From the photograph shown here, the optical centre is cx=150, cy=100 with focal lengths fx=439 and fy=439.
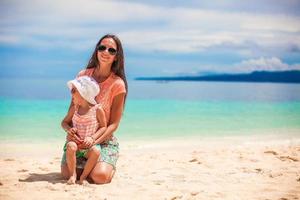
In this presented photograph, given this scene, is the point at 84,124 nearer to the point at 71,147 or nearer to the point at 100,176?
the point at 71,147

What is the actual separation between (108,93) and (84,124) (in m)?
0.44

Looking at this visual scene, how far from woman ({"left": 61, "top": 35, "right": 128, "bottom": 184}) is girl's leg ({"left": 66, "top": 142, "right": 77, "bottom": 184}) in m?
0.19

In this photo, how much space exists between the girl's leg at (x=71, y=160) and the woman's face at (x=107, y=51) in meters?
0.94

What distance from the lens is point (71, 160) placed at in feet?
14.1

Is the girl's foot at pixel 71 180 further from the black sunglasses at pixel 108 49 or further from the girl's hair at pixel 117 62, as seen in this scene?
the black sunglasses at pixel 108 49

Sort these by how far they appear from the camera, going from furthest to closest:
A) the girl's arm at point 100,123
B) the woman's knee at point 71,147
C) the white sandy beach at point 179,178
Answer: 1. the girl's arm at point 100,123
2. the woman's knee at point 71,147
3. the white sandy beach at point 179,178

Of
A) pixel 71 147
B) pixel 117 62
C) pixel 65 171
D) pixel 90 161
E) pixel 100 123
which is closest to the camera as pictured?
pixel 71 147

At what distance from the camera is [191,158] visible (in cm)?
633

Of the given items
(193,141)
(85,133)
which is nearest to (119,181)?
(85,133)

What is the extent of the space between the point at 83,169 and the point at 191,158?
2.16 meters

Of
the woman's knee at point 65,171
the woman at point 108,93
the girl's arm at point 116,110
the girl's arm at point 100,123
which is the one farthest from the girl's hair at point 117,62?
the woman's knee at point 65,171

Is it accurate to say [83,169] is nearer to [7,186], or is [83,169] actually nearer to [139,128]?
[7,186]

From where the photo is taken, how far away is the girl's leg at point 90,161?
14.2 ft

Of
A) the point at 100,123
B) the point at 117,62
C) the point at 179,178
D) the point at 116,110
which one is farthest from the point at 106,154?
the point at 117,62
